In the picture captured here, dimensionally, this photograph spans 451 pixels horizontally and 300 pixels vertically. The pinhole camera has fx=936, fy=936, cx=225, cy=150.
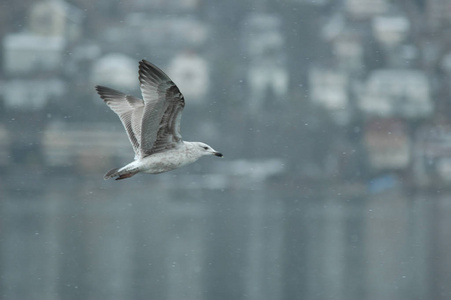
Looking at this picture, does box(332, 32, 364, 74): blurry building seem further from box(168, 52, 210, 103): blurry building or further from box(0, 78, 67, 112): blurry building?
box(0, 78, 67, 112): blurry building

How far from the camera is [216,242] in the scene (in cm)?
2348

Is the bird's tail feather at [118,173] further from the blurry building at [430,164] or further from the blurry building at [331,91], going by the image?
the blurry building at [331,91]

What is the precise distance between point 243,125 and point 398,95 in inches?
244

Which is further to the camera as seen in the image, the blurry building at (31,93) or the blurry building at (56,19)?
the blurry building at (56,19)

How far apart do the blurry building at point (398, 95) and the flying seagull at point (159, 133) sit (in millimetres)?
31035

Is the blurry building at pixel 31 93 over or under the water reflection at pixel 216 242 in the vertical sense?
over

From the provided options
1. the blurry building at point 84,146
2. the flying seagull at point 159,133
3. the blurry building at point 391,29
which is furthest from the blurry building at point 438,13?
the flying seagull at point 159,133

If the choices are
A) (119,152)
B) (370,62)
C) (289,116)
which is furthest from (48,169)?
(370,62)

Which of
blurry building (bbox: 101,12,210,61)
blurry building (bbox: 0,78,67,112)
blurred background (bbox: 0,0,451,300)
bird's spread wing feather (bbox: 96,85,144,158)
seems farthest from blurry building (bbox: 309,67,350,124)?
bird's spread wing feather (bbox: 96,85,144,158)

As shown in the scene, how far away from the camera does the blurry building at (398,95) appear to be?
119 feet

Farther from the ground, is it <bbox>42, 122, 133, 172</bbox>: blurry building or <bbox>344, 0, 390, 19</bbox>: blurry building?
<bbox>344, 0, 390, 19</bbox>: blurry building

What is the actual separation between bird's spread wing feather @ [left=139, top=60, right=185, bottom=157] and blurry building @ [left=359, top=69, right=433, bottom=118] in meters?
31.1

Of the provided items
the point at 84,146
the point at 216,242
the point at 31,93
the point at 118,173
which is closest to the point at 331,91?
the point at 84,146

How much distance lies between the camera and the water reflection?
671 inches
